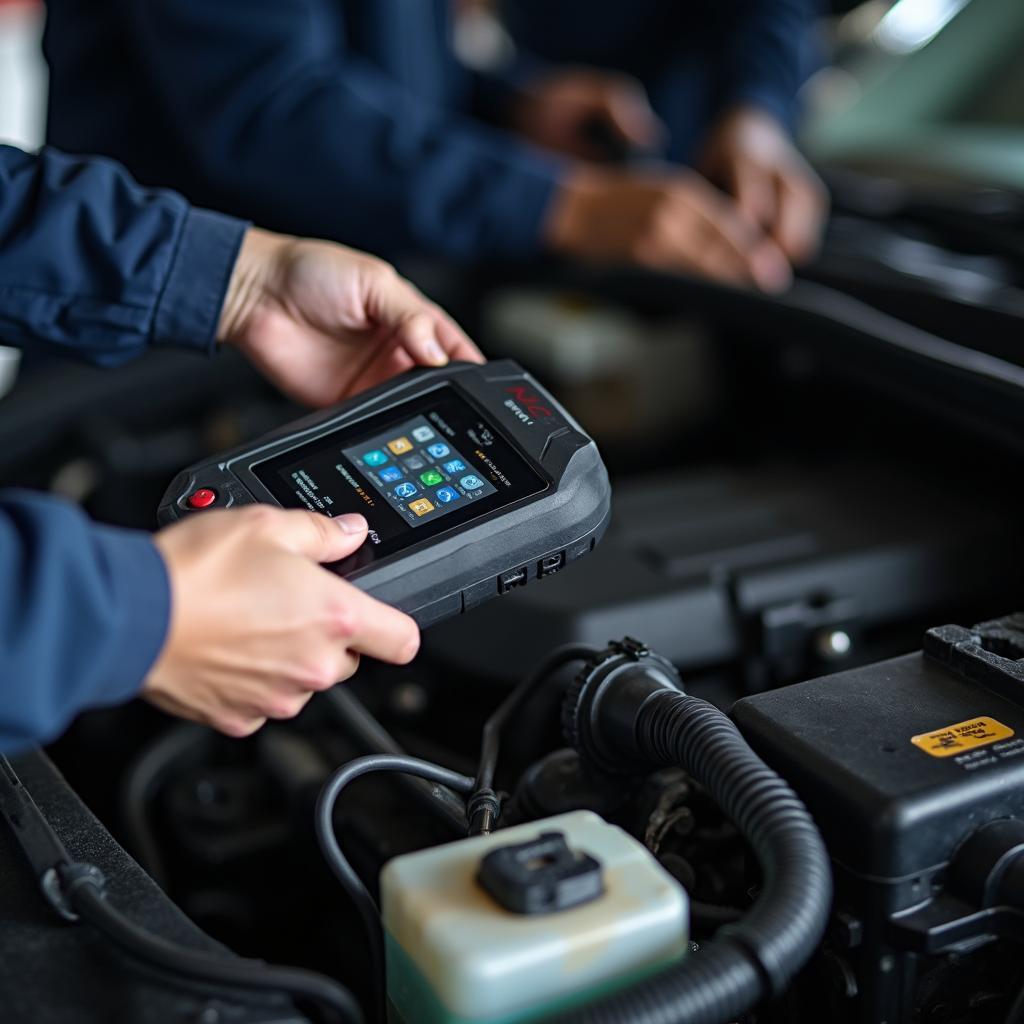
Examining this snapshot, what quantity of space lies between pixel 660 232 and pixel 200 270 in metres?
0.64

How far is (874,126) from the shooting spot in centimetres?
183

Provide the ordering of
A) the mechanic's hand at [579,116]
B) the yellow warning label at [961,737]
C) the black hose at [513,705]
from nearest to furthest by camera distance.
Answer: the yellow warning label at [961,737] → the black hose at [513,705] → the mechanic's hand at [579,116]

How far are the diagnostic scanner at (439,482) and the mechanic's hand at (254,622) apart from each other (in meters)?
0.06

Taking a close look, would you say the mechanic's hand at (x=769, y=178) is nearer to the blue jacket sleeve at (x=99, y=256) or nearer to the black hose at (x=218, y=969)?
the blue jacket sleeve at (x=99, y=256)

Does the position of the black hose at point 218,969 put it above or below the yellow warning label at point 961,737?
below

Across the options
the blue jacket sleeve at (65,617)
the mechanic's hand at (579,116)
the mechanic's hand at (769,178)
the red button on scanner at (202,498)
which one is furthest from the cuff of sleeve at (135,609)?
the mechanic's hand at (579,116)

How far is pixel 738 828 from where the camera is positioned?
0.55 metres

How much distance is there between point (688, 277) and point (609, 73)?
977 millimetres

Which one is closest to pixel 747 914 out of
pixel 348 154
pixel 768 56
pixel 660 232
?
pixel 660 232

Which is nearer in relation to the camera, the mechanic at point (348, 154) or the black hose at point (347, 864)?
the black hose at point (347, 864)

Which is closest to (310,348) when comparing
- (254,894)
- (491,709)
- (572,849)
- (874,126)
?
(491,709)

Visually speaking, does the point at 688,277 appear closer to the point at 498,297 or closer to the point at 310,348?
the point at 498,297

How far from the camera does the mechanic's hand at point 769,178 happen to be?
4.65 feet

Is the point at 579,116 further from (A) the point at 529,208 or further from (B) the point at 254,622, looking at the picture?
(B) the point at 254,622
